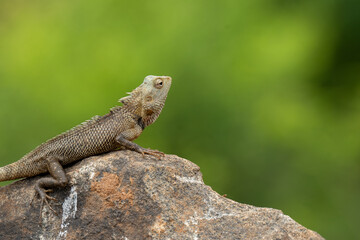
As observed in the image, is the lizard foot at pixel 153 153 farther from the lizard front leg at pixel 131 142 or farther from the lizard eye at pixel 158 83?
the lizard eye at pixel 158 83

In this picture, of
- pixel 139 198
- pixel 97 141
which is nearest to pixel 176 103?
pixel 97 141

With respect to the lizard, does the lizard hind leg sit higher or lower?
lower

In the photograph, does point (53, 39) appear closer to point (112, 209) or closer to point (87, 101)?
point (87, 101)

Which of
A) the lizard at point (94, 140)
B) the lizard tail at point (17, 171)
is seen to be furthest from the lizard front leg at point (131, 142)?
the lizard tail at point (17, 171)

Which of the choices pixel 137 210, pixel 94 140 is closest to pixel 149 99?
pixel 94 140

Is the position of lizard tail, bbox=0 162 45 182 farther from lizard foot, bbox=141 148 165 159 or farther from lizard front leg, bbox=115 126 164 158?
lizard foot, bbox=141 148 165 159

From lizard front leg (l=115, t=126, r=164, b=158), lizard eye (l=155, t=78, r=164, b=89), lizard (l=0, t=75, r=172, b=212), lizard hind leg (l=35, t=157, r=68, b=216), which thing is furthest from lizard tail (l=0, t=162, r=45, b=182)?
lizard eye (l=155, t=78, r=164, b=89)
